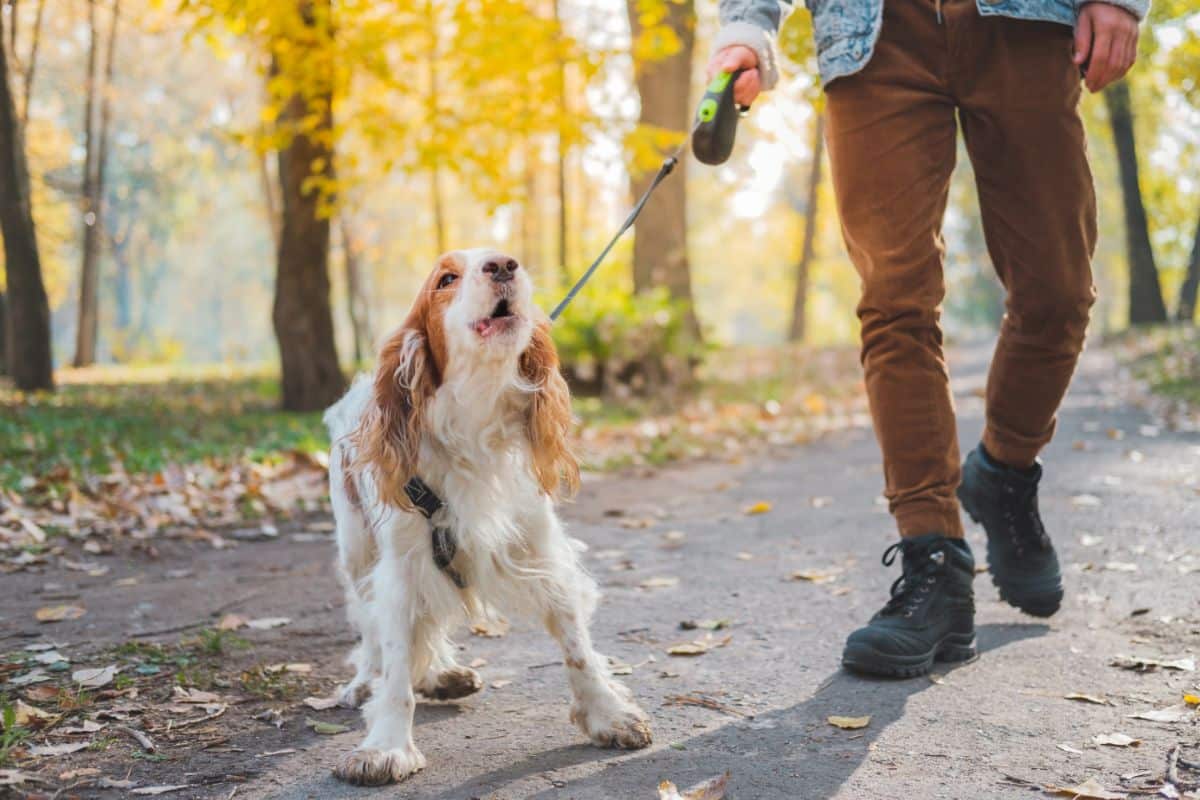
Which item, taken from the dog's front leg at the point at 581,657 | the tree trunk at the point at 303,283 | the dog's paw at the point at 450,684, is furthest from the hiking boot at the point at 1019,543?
the tree trunk at the point at 303,283

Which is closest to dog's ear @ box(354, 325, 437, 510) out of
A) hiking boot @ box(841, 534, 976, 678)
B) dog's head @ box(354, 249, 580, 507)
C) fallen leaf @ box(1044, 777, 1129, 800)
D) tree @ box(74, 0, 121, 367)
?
dog's head @ box(354, 249, 580, 507)

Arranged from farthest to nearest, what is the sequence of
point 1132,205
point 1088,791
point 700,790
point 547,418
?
point 1132,205 → point 547,418 → point 700,790 → point 1088,791

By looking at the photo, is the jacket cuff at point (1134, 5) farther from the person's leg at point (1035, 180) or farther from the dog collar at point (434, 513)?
the dog collar at point (434, 513)

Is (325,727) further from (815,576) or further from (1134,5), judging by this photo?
(1134,5)

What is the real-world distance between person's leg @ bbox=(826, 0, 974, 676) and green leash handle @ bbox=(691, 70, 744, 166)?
317 millimetres

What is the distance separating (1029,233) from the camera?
311 cm

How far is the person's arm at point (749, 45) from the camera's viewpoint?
316 cm

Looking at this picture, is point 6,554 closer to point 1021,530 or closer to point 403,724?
point 403,724

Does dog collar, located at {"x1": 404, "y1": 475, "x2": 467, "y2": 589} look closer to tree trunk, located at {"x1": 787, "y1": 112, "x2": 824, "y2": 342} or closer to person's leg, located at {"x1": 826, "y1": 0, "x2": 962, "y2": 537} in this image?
person's leg, located at {"x1": 826, "y1": 0, "x2": 962, "y2": 537}

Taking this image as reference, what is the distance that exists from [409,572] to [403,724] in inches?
14.7

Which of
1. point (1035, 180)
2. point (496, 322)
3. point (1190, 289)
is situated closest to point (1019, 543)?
point (1035, 180)

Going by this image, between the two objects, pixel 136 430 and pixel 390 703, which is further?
pixel 136 430

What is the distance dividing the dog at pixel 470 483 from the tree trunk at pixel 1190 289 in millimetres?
21894

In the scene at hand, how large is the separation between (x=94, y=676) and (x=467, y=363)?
1.55 metres
